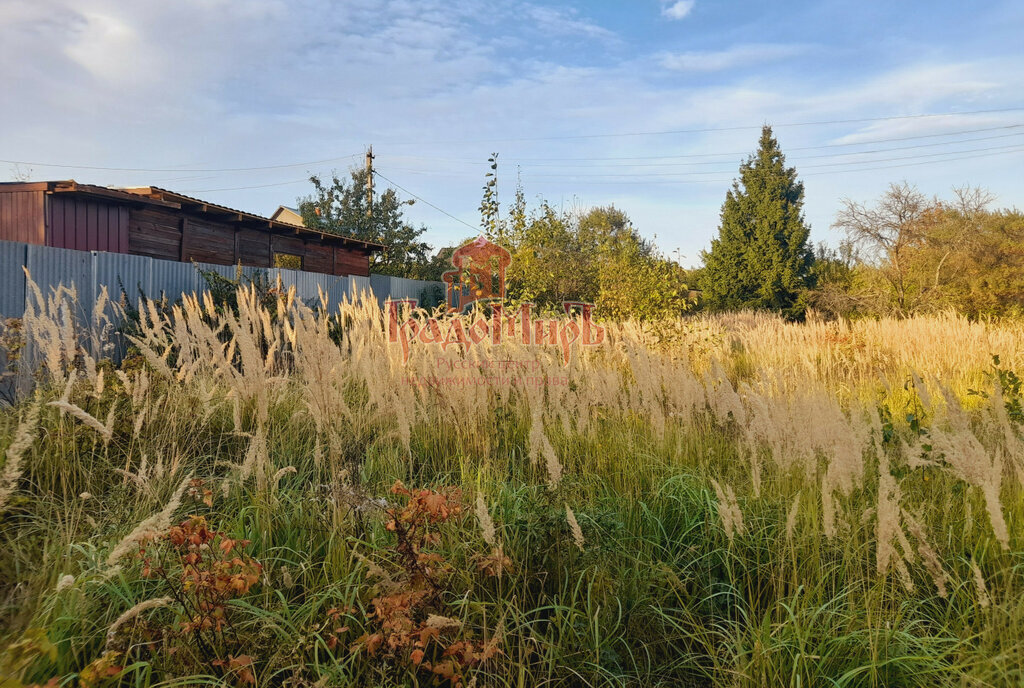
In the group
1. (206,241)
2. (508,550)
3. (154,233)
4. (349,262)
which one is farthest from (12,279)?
(349,262)

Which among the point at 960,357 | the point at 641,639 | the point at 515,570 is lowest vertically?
the point at 641,639

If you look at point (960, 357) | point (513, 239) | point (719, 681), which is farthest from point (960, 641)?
point (513, 239)

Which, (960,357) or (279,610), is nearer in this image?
(279,610)

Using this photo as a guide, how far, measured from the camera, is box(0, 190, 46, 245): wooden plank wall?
11188 mm

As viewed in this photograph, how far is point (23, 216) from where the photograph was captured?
11.4 m

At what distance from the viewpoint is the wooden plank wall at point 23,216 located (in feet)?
36.7

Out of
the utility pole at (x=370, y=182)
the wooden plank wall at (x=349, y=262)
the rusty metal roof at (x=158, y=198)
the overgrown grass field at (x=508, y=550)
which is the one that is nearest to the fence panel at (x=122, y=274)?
the rusty metal roof at (x=158, y=198)

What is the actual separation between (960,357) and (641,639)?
7965mm

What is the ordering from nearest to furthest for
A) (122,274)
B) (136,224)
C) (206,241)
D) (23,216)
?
(122,274), (23,216), (136,224), (206,241)

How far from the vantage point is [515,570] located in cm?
205

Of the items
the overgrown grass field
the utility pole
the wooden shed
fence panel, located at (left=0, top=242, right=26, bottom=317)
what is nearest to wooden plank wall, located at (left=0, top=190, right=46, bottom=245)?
the wooden shed

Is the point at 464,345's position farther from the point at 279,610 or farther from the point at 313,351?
the point at 279,610

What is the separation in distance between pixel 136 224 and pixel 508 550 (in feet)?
44.4

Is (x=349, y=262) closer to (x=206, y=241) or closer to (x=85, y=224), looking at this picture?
(x=206, y=241)
